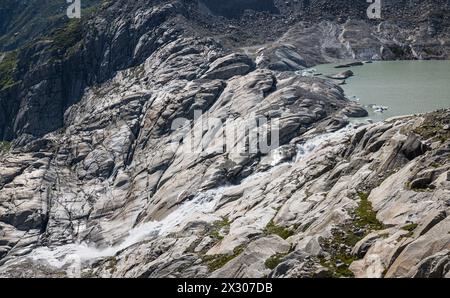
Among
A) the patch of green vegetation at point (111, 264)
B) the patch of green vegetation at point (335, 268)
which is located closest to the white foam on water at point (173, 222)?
the patch of green vegetation at point (111, 264)

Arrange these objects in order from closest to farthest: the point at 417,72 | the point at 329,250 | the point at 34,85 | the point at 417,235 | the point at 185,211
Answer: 1. the point at 417,235
2. the point at 329,250
3. the point at 185,211
4. the point at 417,72
5. the point at 34,85

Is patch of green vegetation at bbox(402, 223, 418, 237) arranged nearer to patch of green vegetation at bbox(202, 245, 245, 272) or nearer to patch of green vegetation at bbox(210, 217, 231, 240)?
patch of green vegetation at bbox(202, 245, 245, 272)

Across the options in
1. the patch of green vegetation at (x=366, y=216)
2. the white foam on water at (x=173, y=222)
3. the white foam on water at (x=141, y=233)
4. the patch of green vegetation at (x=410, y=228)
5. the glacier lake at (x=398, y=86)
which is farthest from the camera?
the glacier lake at (x=398, y=86)

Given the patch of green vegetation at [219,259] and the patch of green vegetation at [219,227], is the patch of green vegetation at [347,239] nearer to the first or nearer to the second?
the patch of green vegetation at [219,259]

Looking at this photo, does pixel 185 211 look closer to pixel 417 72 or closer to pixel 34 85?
pixel 417 72

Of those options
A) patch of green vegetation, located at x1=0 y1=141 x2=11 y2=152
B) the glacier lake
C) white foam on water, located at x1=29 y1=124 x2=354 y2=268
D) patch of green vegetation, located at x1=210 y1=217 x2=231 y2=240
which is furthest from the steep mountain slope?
the glacier lake
